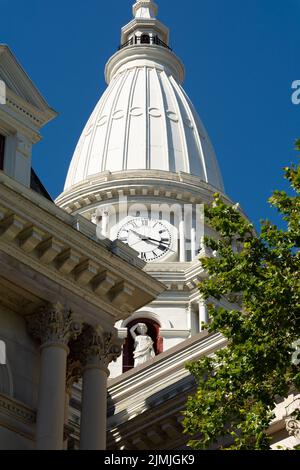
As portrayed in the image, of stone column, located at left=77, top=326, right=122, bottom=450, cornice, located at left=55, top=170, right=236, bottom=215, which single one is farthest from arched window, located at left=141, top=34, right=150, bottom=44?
stone column, located at left=77, top=326, right=122, bottom=450

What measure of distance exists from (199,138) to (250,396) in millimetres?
45988

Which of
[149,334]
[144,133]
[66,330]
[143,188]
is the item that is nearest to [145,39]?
[144,133]

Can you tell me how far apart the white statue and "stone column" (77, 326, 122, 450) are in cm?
3021

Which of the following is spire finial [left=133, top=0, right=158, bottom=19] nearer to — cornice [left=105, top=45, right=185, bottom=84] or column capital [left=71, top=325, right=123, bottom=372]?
cornice [left=105, top=45, right=185, bottom=84]

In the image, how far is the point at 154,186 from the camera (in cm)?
7162

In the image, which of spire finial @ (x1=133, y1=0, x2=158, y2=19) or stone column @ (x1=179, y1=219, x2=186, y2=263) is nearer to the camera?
stone column @ (x1=179, y1=219, x2=186, y2=263)

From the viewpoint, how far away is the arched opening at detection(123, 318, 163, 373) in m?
67.9

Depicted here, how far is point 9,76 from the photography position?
35844 mm

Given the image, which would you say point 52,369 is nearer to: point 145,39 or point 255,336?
point 255,336

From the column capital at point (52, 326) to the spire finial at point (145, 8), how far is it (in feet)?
201

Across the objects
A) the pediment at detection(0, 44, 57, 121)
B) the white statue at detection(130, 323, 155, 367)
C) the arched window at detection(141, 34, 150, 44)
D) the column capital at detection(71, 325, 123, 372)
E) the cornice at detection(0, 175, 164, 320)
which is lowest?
the column capital at detection(71, 325, 123, 372)

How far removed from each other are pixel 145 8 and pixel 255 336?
64226mm
